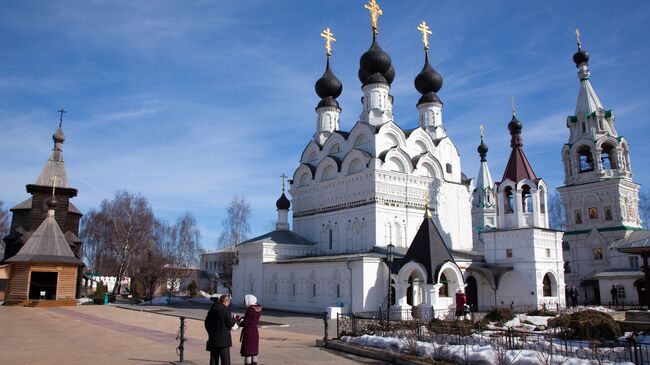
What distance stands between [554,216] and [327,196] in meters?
32.0

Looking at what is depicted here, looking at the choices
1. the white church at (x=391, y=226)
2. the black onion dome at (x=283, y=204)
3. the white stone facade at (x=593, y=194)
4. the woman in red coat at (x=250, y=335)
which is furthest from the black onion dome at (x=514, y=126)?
the woman in red coat at (x=250, y=335)

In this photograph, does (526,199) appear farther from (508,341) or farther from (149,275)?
(149,275)

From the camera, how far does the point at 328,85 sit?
33594 millimetres

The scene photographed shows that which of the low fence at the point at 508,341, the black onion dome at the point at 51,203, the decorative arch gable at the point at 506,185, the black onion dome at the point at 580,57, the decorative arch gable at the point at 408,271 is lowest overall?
the low fence at the point at 508,341

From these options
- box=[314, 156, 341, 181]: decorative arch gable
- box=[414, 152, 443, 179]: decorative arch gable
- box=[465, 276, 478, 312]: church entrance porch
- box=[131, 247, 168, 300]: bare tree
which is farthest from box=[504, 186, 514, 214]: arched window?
box=[131, 247, 168, 300]: bare tree

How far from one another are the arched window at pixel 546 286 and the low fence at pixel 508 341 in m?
12.9

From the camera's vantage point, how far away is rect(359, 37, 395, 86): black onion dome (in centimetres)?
2980

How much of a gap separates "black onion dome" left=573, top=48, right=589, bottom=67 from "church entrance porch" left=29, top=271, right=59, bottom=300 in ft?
117

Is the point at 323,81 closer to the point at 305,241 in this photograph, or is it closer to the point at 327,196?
the point at 327,196

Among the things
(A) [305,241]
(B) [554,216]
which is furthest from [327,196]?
(B) [554,216]

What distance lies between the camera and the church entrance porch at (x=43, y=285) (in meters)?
28.1

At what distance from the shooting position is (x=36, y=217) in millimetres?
32062

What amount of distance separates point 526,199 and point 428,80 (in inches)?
409

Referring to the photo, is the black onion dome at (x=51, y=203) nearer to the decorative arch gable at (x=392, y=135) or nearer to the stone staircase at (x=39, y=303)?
the stone staircase at (x=39, y=303)
